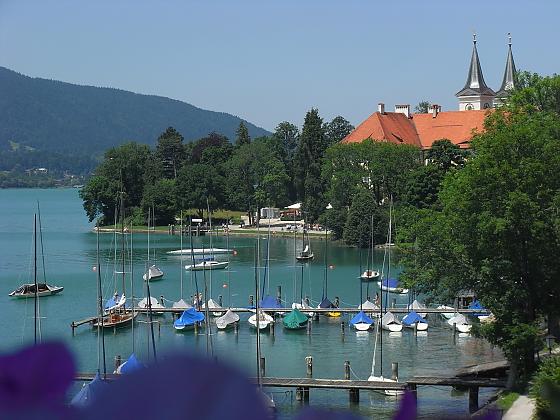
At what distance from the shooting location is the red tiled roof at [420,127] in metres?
79.2

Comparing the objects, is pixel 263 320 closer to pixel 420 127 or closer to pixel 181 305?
pixel 181 305

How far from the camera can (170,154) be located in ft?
327

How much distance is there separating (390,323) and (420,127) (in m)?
50.9

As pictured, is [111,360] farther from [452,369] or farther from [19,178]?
[19,178]

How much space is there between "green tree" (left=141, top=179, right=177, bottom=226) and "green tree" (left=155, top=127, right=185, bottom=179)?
50.1ft

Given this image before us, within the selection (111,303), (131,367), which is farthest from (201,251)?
(131,367)

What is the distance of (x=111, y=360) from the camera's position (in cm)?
2758

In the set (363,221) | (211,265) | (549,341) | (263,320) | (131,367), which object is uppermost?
(131,367)

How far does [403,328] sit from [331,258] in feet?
80.3

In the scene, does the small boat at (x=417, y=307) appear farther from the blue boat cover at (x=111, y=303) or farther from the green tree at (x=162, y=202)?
the green tree at (x=162, y=202)

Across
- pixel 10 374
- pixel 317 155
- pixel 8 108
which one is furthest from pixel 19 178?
pixel 10 374

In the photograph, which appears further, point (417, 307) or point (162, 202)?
point (162, 202)

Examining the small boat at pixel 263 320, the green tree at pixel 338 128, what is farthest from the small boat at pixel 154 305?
the green tree at pixel 338 128

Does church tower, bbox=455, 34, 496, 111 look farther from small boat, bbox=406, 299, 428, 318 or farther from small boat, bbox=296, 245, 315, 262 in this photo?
small boat, bbox=406, 299, 428, 318
